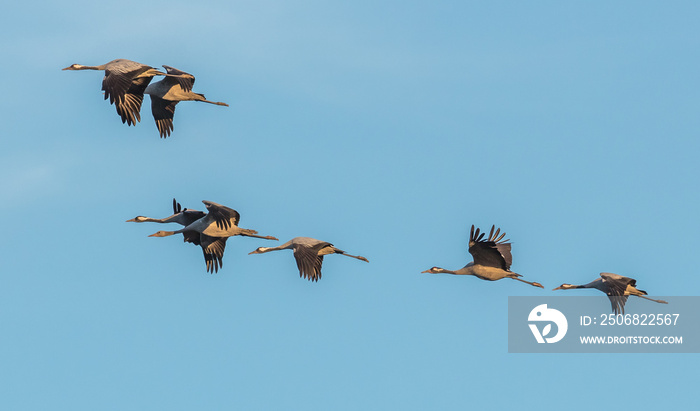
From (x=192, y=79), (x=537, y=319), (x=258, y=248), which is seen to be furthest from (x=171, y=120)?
(x=537, y=319)

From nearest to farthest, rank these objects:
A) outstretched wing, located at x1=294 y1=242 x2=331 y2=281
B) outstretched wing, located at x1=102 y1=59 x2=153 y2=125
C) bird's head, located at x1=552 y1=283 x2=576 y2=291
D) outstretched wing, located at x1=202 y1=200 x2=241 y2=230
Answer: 1. outstretched wing, located at x1=102 y1=59 x2=153 y2=125
2. outstretched wing, located at x1=294 y1=242 x2=331 y2=281
3. outstretched wing, located at x1=202 y1=200 x2=241 y2=230
4. bird's head, located at x1=552 y1=283 x2=576 y2=291

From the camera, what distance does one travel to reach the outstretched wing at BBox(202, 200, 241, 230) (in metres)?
43.8

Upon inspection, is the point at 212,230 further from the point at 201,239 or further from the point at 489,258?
the point at 489,258

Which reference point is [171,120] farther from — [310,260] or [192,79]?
[310,260]

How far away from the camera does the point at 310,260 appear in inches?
1703

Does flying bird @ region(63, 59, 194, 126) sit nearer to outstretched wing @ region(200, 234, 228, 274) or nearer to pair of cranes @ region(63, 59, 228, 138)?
pair of cranes @ region(63, 59, 228, 138)

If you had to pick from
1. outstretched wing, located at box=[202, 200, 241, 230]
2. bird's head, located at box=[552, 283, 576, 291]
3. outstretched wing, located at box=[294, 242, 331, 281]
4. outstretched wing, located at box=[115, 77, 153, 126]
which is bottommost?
bird's head, located at box=[552, 283, 576, 291]

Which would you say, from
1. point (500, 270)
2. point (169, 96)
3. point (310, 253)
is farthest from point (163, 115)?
point (500, 270)

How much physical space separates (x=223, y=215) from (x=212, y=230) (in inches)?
46.2

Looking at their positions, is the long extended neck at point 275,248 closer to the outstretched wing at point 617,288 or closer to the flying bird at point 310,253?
the flying bird at point 310,253

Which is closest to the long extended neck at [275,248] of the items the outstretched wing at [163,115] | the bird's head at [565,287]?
the outstretched wing at [163,115]

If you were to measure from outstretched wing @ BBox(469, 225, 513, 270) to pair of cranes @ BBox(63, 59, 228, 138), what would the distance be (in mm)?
8771

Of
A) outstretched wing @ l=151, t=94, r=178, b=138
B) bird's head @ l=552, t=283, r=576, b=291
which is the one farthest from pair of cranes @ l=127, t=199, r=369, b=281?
bird's head @ l=552, t=283, r=576, b=291

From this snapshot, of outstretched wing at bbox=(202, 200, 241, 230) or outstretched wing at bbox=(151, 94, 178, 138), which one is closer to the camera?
outstretched wing at bbox=(202, 200, 241, 230)
